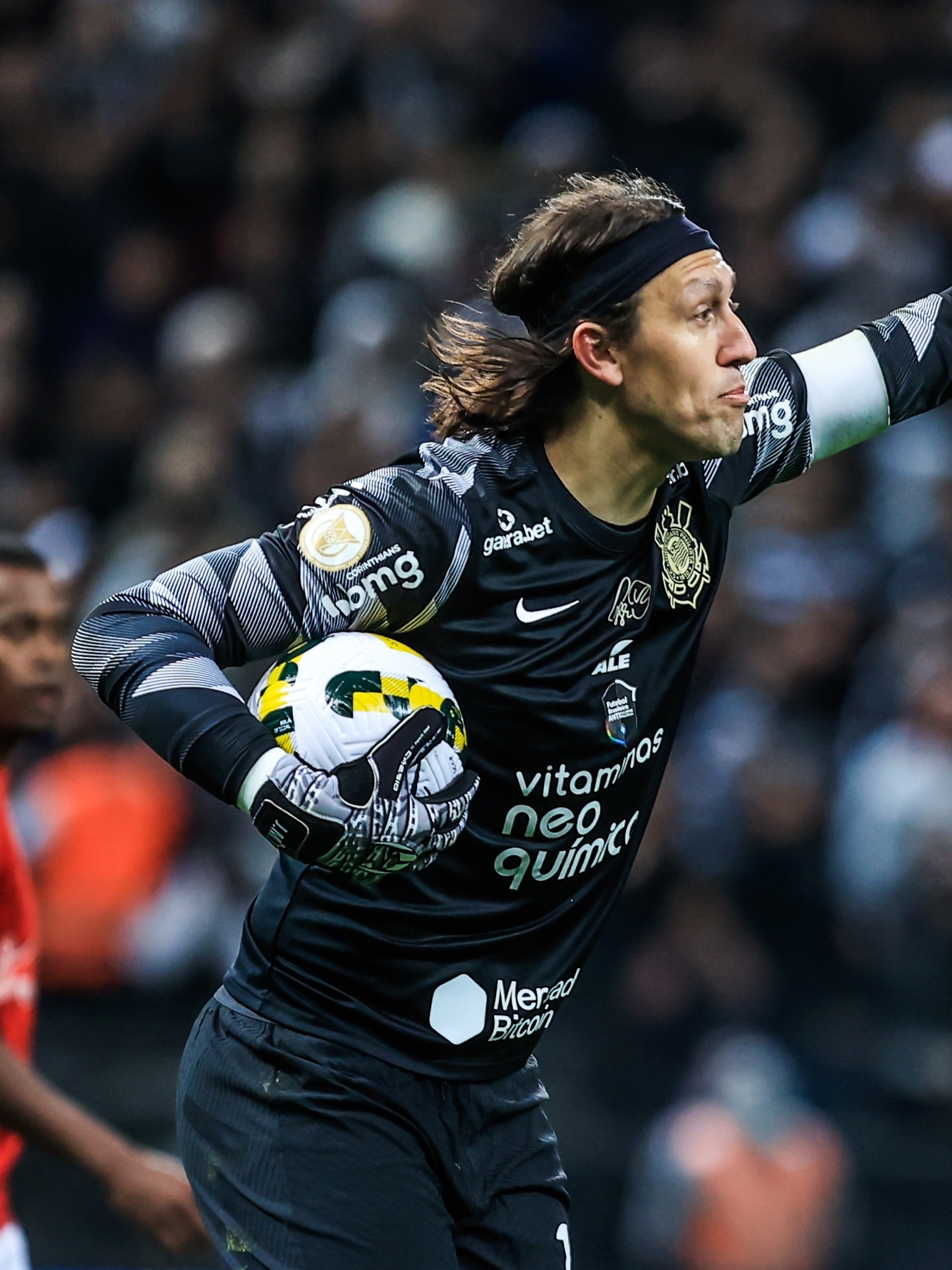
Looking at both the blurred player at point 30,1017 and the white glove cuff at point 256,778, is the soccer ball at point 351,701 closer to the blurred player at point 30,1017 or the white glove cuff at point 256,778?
the white glove cuff at point 256,778

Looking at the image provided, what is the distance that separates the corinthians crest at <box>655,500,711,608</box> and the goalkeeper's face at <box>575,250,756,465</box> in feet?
0.49

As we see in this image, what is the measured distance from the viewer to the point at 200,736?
2.72m

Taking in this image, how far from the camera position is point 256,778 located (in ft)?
8.70

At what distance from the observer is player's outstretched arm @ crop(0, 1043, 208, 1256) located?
12.4ft

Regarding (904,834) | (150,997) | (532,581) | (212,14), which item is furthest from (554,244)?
(212,14)

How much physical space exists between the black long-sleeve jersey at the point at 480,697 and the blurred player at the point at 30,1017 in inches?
29.4

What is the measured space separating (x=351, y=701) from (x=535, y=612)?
47 cm

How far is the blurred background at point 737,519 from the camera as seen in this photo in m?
6.21

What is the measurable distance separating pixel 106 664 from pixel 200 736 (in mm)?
234

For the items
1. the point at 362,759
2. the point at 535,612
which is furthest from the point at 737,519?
the point at 362,759

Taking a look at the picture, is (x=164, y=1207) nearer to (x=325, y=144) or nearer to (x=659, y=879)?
(x=659, y=879)

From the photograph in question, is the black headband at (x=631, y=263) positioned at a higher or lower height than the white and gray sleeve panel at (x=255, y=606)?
higher

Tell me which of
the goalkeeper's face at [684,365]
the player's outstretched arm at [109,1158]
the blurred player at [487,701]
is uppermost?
the goalkeeper's face at [684,365]
